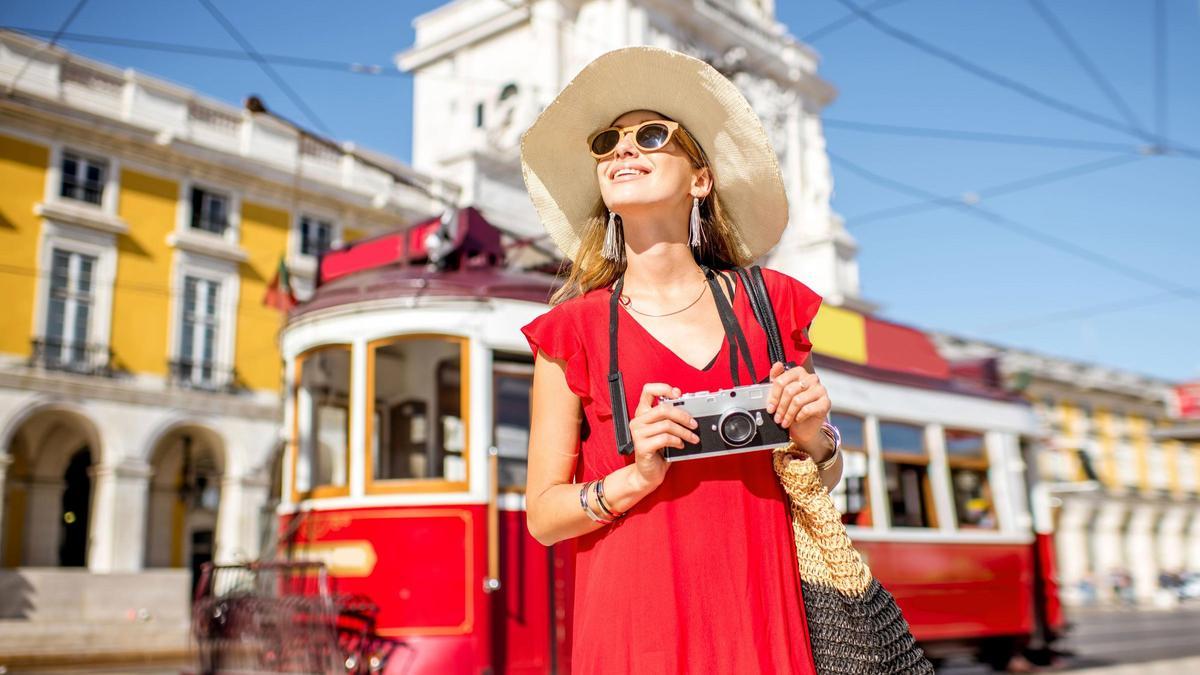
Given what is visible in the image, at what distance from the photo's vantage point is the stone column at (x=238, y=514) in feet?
74.1

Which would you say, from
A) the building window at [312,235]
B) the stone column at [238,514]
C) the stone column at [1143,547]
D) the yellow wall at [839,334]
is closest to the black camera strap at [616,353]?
the yellow wall at [839,334]

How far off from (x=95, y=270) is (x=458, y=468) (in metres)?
18.3

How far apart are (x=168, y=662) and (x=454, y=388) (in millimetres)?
10986

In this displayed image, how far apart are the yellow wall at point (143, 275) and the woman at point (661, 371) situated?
2205 centimetres

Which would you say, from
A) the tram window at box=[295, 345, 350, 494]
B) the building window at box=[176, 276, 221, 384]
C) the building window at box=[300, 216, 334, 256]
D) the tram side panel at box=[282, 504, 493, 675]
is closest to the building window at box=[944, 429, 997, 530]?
the tram side panel at box=[282, 504, 493, 675]

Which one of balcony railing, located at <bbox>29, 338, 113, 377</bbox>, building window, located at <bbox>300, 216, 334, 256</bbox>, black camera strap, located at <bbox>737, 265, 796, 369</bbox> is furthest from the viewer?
building window, located at <bbox>300, 216, 334, 256</bbox>

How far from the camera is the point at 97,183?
21.8 metres

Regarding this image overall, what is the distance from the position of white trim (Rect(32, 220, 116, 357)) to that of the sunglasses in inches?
845

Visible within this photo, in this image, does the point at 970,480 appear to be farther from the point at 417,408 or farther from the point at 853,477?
the point at 417,408

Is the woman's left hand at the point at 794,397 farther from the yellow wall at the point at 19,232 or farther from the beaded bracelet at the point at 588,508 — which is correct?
the yellow wall at the point at 19,232

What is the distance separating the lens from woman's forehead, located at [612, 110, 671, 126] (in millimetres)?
1938

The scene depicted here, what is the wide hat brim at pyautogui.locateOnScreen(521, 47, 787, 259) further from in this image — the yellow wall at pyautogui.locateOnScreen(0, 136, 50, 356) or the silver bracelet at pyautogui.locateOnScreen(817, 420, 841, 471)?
the yellow wall at pyautogui.locateOnScreen(0, 136, 50, 356)

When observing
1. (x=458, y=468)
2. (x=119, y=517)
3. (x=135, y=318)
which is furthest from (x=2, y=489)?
(x=458, y=468)

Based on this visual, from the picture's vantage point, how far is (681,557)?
159 cm
